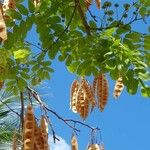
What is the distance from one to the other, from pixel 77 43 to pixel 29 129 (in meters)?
1.25

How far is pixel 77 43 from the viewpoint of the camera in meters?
4.41

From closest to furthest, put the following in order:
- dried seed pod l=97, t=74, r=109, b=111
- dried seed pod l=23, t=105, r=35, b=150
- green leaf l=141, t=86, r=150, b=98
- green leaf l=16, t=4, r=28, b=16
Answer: dried seed pod l=23, t=105, r=35, b=150
green leaf l=141, t=86, r=150, b=98
dried seed pod l=97, t=74, r=109, b=111
green leaf l=16, t=4, r=28, b=16

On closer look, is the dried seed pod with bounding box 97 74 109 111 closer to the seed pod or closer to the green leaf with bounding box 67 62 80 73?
the seed pod

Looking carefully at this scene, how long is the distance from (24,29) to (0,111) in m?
8.24

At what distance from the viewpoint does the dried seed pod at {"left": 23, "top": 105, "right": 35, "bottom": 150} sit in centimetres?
325

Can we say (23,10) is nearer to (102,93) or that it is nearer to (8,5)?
(8,5)

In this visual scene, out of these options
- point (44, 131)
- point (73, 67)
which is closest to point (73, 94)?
point (73, 67)

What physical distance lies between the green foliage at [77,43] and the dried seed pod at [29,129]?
3.19 feet

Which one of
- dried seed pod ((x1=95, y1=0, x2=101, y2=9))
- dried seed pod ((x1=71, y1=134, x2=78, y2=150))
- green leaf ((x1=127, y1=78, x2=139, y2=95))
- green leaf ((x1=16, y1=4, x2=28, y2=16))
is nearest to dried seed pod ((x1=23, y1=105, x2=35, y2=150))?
dried seed pod ((x1=71, y1=134, x2=78, y2=150))

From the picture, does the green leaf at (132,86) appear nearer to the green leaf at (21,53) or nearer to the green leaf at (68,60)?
the green leaf at (68,60)

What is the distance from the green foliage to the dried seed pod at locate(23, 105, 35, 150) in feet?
3.19

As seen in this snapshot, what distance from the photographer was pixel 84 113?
429 cm

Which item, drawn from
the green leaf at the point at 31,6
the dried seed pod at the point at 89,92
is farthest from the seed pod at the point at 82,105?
the green leaf at the point at 31,6

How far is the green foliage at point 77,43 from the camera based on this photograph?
4.20m
